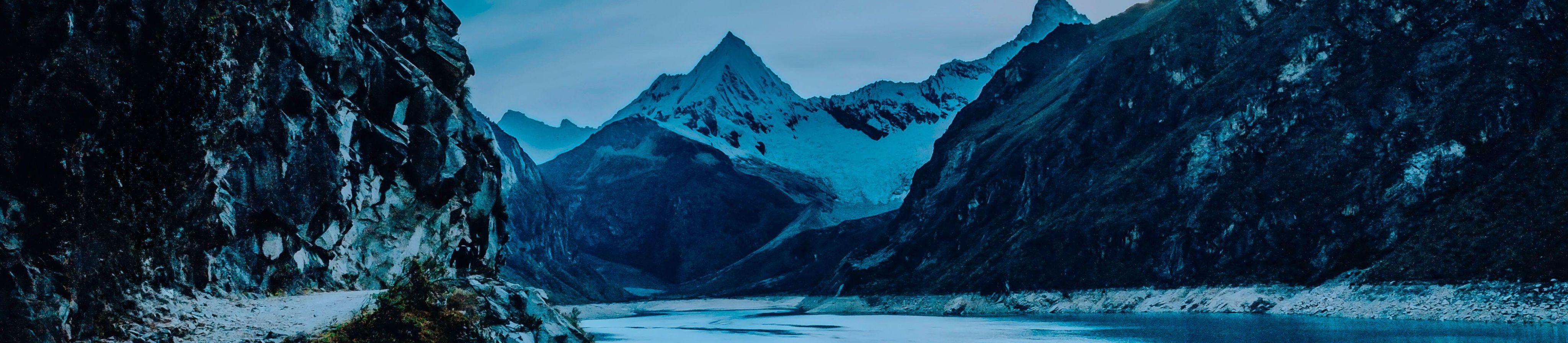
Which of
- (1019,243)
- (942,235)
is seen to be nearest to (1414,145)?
(1019,243)

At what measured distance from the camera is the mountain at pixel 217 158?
21.9m

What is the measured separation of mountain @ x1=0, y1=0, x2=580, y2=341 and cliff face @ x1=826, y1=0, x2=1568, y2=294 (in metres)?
59.6

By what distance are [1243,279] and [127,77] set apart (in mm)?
85121

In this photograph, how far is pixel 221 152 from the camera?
31.8 meters

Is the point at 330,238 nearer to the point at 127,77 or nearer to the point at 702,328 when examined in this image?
the point at 127,77

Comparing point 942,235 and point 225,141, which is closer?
point 225,141

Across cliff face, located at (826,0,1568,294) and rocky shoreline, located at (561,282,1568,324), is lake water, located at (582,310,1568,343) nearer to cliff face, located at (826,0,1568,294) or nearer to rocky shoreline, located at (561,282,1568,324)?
rocky shoreline, located at (561,282,1568,324)

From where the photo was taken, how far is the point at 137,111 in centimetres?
2534

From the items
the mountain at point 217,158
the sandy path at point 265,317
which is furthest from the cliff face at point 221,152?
the sandy path at point 265,317

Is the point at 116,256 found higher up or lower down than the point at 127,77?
lower down

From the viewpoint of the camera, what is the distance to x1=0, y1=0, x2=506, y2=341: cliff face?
21.8 metres

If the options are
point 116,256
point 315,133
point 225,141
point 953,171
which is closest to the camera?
point 116,256

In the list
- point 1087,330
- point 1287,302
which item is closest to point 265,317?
point 1087,330

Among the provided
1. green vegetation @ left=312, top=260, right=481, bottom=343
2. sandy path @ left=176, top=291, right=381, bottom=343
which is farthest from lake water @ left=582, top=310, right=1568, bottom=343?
sandy path @ left=176, top=291, right=381, bottom=343
